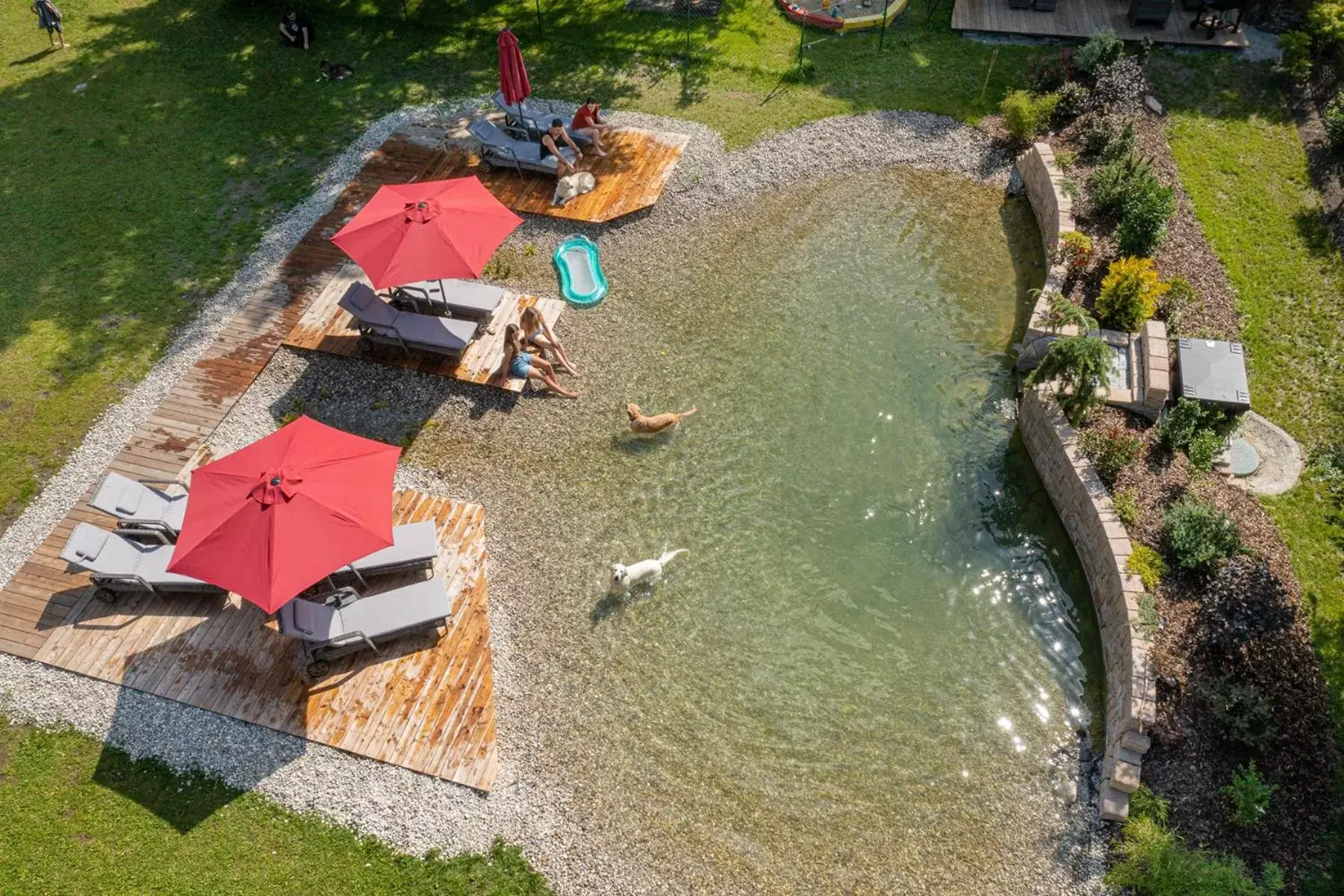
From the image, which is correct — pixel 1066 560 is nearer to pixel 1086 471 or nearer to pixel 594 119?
pixel 1086 471

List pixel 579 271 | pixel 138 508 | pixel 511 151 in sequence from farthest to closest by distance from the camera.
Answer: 1. pixel 511 151
2. pixel 579 271
3. pixel 138 508

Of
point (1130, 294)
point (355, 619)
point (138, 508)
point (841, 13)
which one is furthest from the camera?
point (841, 13)

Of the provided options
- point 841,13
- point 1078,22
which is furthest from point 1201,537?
point 841,13

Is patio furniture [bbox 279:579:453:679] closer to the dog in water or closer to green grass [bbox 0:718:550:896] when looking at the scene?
green grass [bbox 0:718:550:896]

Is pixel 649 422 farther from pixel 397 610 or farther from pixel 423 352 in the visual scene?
pixel 397 610

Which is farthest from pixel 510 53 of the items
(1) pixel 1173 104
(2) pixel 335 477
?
(1) pixel 1173 104

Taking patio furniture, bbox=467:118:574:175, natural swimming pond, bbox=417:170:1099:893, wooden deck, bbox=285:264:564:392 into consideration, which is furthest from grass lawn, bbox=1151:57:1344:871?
patio furniture, bbox=467:118:574:175

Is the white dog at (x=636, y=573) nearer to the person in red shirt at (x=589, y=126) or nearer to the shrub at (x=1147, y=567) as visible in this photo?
the shrub at (x=1147, y=567)
